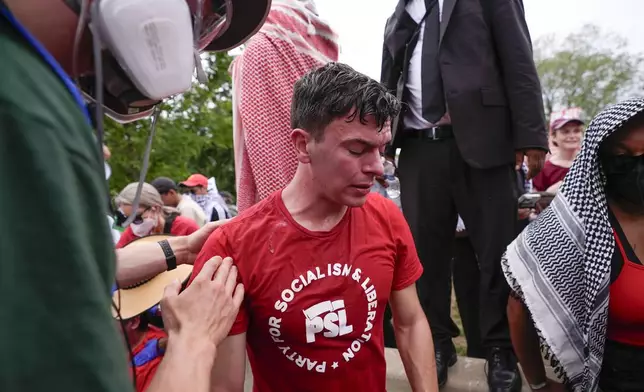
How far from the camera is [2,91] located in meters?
0.60

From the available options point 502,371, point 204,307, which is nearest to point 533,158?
point 502,371

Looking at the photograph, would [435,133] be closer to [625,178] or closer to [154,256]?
[625,178]

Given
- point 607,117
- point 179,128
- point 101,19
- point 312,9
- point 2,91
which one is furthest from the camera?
point 179,128

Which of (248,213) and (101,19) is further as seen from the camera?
(248,213)

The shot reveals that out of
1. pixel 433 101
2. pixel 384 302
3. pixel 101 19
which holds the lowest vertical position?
pixel 384 302

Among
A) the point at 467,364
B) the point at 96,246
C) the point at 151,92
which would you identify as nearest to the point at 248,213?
the point at 151,92

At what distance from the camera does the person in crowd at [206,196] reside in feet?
27.0

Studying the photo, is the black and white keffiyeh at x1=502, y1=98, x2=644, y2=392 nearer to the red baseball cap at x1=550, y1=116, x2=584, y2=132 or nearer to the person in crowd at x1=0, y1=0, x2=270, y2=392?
the person in crowd at x1=0, y1=0, x2=270, y2=392

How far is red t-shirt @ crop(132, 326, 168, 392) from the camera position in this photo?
261cm

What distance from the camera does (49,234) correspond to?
617mm

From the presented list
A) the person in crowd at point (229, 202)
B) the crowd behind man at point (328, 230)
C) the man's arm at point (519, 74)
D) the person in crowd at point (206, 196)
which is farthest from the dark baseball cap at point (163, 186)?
the man's arm at point (519, 74)

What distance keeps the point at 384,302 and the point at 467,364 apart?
1.32 m

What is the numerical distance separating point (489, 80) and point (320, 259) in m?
1.45

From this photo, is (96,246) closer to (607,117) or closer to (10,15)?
(10,15)
